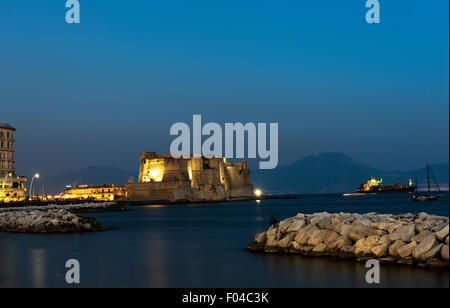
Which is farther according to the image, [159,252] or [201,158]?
[201,158]

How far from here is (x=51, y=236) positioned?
66.1ft

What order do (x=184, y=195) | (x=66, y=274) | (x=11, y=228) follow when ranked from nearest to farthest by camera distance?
(x=66, y=274) → (x=11, y=228) → (x=184, y=195)

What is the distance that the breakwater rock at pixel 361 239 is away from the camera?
35.6 ft

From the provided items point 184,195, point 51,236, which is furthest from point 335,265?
point 184,195

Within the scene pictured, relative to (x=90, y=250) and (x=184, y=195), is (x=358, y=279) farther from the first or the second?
(x=184, y=195)

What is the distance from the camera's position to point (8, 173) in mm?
Answer: 59812

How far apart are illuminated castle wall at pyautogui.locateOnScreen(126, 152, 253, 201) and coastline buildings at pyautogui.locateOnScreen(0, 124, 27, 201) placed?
19.2 metres

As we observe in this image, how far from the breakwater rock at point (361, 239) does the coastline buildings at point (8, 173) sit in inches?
1960

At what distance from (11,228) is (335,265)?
1784cm

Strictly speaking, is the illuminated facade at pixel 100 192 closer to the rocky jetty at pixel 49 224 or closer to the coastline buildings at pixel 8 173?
the coastline buildings at pixel 8 173

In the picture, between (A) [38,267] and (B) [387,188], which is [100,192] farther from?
(B) [387,188]

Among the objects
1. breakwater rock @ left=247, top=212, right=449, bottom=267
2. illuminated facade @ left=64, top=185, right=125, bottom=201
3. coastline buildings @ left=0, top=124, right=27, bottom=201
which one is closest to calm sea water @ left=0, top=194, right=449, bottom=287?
breakwater rock @ left=247, top=212, right=449, bottom=267

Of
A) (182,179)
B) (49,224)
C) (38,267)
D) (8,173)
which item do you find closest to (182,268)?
(38,267)
